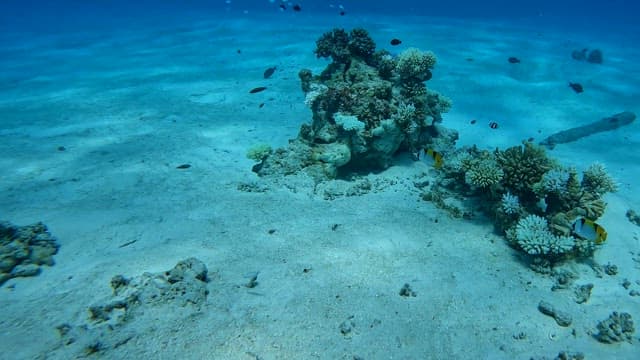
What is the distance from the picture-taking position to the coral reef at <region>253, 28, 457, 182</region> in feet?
26.2

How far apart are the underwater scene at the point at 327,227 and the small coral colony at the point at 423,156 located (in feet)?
0.13

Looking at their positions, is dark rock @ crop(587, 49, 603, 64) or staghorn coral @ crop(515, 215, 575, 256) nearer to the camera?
staghorn coral @ crop(515, 215, 575, 256)

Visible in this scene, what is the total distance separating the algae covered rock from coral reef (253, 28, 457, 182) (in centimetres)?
402

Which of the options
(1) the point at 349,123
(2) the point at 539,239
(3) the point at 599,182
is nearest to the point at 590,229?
(2) the point at 539,239

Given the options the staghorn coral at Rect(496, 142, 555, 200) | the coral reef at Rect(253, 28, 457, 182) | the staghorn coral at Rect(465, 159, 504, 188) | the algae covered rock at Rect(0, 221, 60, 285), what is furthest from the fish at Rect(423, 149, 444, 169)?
the algae covered rock at Rect(0, 221, 60, 285)

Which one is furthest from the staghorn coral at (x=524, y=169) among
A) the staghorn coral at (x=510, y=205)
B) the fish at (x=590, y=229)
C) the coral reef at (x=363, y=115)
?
the coral reef at (x=363, y=115)

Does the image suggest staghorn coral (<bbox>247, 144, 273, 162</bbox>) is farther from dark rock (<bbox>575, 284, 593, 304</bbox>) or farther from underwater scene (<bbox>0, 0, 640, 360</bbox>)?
dark rock (<bbox>575, 284, 593, 304</bbox>)

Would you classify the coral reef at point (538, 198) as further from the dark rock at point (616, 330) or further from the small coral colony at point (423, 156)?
the dark rock at point (616, 330)

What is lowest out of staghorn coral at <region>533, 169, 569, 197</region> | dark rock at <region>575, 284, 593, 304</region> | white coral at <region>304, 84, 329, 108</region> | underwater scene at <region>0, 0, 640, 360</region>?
dark rock at <region>575, 284, 593, 304</region>

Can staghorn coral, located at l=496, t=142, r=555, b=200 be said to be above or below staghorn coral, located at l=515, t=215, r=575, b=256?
above

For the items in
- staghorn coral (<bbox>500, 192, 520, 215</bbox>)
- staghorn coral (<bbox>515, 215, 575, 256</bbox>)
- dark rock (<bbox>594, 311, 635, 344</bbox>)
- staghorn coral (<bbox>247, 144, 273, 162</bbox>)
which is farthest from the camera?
staghorn coral (<bbox>247, 144, 273, 162</bbox>)

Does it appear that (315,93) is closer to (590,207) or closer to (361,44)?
(361,44)

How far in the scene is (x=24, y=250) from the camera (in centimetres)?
547

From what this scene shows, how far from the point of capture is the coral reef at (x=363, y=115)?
7.98 metres
